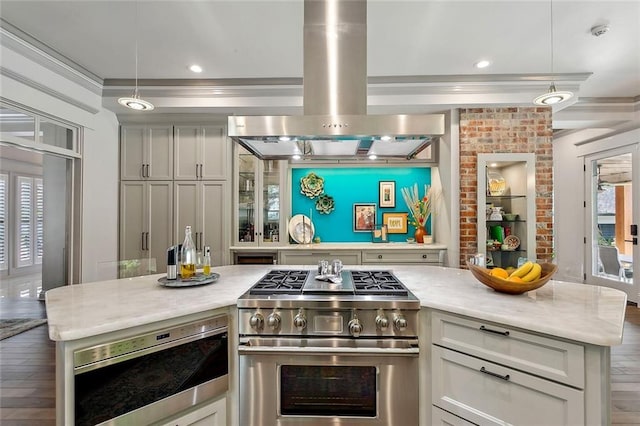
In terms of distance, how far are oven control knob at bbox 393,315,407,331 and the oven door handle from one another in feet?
0.34

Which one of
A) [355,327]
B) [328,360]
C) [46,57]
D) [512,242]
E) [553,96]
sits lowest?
[328,360]

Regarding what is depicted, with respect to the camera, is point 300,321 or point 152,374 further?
point 300,321

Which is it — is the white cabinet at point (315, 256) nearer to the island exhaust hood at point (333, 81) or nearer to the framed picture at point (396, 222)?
the framed picture at point (396, 222)

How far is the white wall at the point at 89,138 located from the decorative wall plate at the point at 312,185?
234 cm

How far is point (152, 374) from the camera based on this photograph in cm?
132

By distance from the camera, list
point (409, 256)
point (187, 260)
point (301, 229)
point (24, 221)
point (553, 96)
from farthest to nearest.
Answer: point (24, 221), point (301, 229), point (409, 256), point (553, 96), point (187, 260)

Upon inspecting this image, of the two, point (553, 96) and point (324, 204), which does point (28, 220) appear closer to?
point (324, 204)

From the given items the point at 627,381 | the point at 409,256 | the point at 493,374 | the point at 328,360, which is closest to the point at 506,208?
the point at 409,256

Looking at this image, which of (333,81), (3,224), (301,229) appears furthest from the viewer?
(3,224)

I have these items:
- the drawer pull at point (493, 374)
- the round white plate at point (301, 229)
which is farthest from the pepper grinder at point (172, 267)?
the round white plate at point (301, 229)

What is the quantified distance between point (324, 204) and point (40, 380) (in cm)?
321

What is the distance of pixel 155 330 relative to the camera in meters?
1.31

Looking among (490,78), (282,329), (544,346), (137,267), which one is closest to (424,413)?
(544,346)

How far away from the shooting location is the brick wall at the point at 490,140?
354 centimetres
